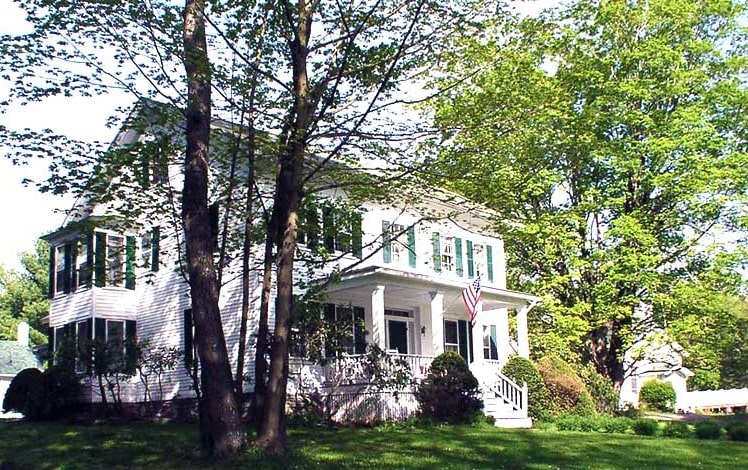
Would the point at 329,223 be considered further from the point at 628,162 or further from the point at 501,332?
the point at 628,162

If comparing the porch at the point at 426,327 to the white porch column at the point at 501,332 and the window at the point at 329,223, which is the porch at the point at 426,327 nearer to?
the white porch column at the point at 501,332

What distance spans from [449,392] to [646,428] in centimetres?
510

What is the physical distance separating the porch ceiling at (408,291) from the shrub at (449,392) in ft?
7.69

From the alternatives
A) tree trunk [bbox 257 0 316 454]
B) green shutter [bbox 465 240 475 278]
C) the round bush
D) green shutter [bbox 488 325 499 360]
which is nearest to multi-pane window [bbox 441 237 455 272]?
green shutter [bbox 465 240 475 278]

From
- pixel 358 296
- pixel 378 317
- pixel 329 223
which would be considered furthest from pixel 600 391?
pixel 329 223

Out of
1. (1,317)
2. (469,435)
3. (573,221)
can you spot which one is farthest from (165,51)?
(1,317)

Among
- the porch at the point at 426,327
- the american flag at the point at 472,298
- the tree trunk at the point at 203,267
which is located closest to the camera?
the tree trunk at the point at 203,267

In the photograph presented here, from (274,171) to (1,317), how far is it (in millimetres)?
48764

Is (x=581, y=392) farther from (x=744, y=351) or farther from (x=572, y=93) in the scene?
(x=744, y=351)

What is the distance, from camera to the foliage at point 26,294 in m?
56.1

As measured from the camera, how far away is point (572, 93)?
93.9ft

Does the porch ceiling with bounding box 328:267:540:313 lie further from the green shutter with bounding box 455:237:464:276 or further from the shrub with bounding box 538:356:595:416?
the shrub with bounding box 538:356:595:416

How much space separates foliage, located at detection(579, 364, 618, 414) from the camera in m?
25.3

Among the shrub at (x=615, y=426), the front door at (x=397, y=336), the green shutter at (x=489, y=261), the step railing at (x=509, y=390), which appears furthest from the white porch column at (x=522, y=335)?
the shrub at (x=615, y=426)
